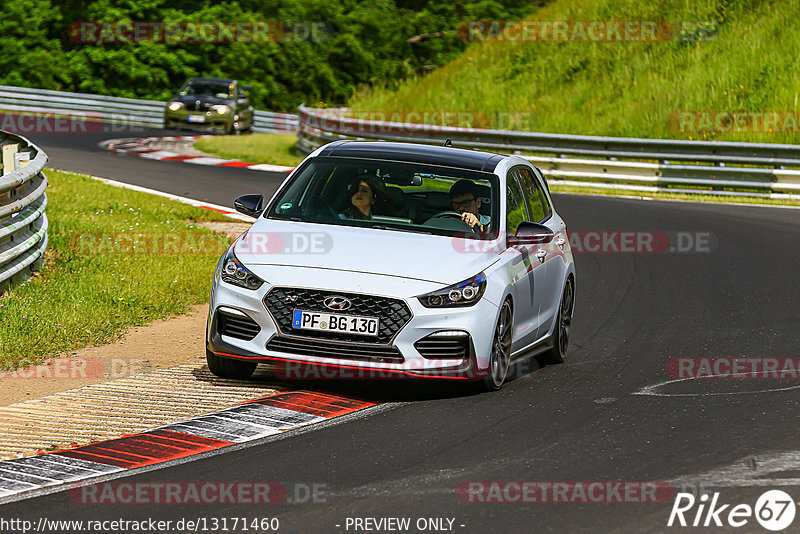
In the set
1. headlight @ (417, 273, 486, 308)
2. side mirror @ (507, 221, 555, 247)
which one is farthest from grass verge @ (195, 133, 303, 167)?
headlight @ (417, 273, 486, 308)

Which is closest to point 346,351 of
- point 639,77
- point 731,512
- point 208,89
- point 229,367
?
point 229,367

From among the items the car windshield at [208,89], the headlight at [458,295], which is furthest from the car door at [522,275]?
the car windshield at [208,89]

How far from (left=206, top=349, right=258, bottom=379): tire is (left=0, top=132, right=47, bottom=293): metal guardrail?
3.10 m

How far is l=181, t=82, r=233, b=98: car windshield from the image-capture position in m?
37.1

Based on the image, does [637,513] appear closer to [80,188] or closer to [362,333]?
[362,333]

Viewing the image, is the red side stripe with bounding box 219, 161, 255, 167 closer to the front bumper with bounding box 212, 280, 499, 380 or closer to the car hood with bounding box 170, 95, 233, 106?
the car hood with bounding box 170, 95, 233, 106

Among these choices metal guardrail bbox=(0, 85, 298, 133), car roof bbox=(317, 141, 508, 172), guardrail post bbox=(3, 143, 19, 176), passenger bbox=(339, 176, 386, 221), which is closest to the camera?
passenger bbox=(339, 176, 386, 221)

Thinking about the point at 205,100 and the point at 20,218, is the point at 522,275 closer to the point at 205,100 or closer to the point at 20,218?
the point at 20,218

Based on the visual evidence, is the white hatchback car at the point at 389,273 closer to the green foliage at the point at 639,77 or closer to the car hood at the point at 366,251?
the car hood at the point at 366,251

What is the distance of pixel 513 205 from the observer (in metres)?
9.49

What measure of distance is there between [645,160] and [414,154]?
17.0 m

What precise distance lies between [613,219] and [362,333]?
11959mm

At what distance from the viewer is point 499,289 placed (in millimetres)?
8438

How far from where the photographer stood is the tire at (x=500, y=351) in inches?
331
